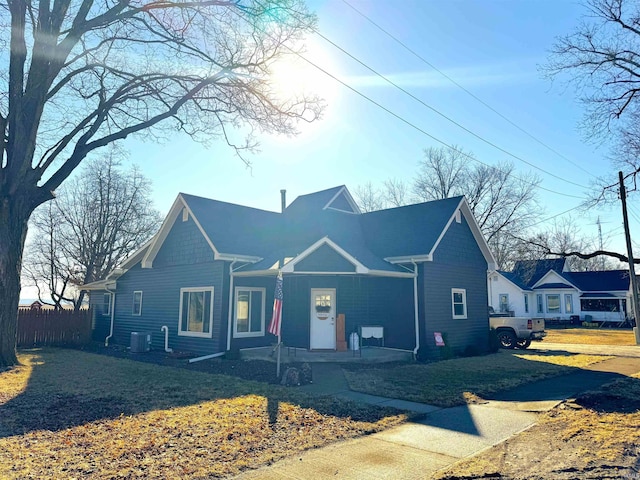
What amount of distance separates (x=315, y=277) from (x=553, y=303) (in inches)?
1219

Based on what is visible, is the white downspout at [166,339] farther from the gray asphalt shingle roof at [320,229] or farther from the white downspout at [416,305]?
the white downspout at [416,305]

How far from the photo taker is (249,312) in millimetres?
15133

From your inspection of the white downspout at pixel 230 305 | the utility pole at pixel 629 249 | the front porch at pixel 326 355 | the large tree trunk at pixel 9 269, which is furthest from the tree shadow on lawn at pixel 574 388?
the large tree trunk at pixel 9 269

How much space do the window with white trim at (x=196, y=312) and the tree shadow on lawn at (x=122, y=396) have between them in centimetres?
254

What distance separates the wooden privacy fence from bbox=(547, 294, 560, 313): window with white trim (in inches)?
1379

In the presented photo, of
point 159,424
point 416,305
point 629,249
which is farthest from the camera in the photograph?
point 629,249

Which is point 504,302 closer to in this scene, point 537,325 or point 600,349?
point 537,325

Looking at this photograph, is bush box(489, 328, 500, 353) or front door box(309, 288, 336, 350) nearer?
front door box(309, 288, 336, 350)

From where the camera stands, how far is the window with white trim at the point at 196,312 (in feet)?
48.9

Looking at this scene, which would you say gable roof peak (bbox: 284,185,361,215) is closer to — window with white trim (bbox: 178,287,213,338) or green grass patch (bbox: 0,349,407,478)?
window with white trim (bbox: 178,287,213,338)

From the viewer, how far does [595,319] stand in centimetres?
3656

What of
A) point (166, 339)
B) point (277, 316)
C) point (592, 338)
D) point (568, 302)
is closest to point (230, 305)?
point (166, 339)

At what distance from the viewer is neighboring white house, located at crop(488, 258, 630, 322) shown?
36312 mm

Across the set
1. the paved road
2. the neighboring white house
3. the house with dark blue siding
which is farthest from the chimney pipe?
the neighboring white house
